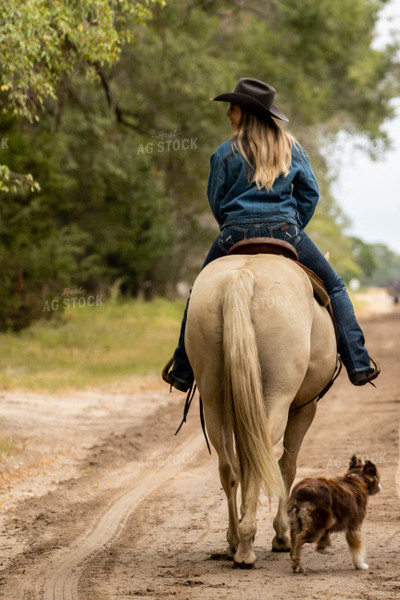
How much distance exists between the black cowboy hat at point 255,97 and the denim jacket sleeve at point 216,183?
0.40 meters

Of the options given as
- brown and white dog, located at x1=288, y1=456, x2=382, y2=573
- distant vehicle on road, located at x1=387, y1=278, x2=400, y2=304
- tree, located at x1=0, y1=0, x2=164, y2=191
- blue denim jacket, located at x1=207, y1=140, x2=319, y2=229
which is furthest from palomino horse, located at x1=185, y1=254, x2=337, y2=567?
distant vehicle on road, located at x1=387, y1=278, x2=400, y2=304

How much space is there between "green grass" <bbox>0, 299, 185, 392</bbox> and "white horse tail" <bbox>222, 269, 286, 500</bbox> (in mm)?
8904

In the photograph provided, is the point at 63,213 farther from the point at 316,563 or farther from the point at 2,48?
the point at 316,563

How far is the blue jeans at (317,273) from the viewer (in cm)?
556

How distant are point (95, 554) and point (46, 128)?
16897mm

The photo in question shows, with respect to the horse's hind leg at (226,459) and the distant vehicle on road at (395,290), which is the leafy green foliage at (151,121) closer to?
the horse's hind leg at (226,459)

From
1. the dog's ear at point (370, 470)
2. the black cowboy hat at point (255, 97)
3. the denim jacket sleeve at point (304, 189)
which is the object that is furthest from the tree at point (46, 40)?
the dog's ear at point (370, 470)

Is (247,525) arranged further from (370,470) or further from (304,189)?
(304,189)

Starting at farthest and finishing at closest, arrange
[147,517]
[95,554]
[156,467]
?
[156,467], [147,517], [95,554]

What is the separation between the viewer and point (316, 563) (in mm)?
5191

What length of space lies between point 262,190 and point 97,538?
267 cm

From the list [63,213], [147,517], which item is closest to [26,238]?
[63,213]

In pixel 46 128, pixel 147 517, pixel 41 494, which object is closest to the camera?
pixel 147 517

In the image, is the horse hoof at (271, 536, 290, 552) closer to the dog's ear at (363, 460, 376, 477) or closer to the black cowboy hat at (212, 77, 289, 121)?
the dog's ear at (363, 460, 376, 477)
